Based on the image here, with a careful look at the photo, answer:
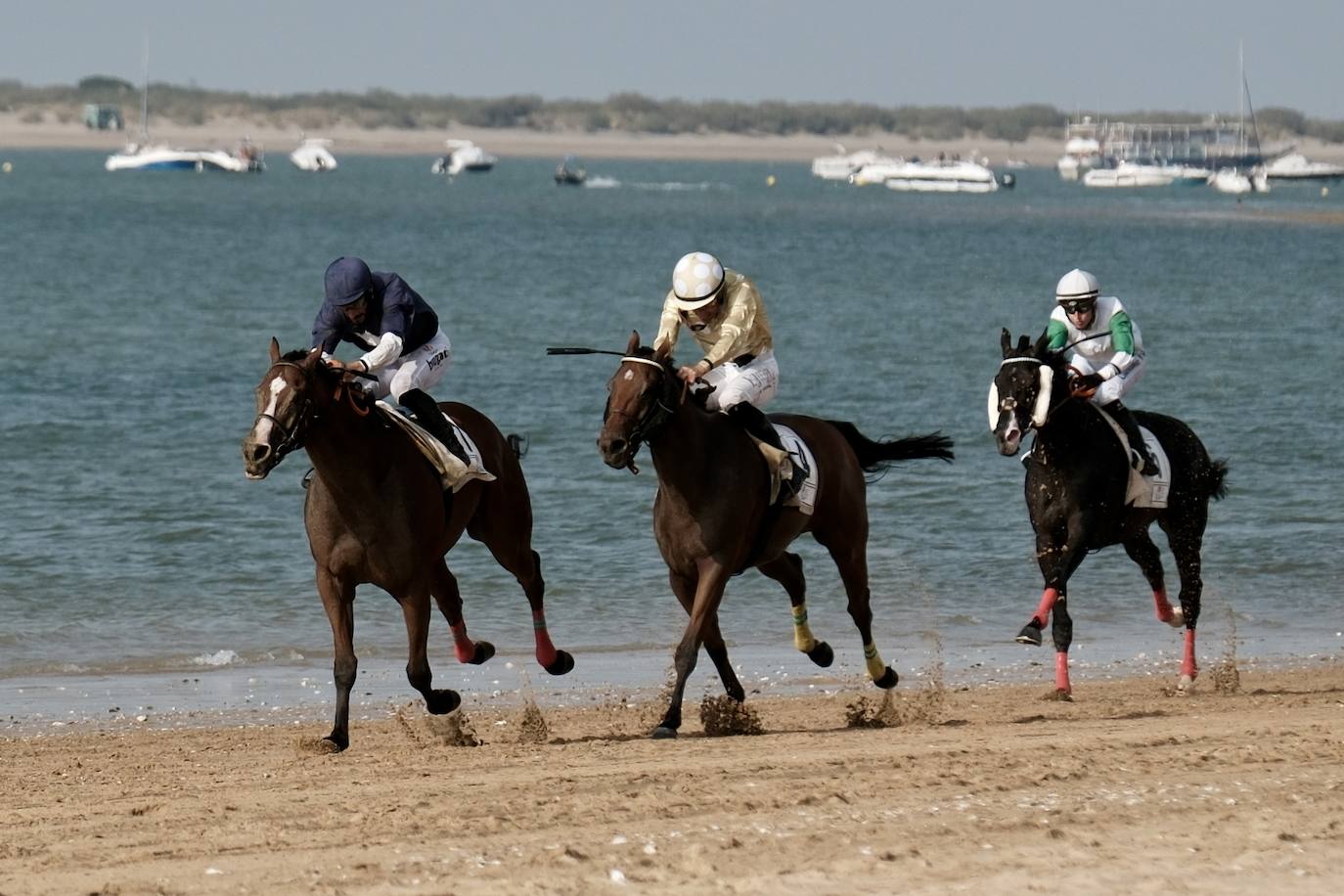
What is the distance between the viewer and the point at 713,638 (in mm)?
11992

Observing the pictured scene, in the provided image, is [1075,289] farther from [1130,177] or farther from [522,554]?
[1130,177]

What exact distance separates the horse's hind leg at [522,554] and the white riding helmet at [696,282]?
1.92 m

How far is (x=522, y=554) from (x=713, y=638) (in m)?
1.60

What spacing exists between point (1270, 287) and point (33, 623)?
45.9 m

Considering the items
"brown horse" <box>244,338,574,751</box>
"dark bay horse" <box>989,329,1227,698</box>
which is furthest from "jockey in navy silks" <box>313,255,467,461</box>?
"dark bay horse" <box>989,329,1227,698</box>

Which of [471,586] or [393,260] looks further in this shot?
[393,260]

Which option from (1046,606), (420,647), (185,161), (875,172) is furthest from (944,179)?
(420,647)

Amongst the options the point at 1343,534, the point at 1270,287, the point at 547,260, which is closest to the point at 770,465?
the point at 1343,534

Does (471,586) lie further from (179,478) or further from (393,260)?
(393,260)

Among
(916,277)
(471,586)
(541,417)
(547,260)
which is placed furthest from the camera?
(547,260)

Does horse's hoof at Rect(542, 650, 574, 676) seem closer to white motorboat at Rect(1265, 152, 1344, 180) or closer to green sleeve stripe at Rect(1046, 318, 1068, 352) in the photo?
green sleeve stripe at Rect(1046, 318, 1068, 352)

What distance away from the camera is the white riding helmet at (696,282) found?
11.5m

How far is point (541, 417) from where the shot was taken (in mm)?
28719

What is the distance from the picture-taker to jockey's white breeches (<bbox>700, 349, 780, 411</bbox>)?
464 inches
